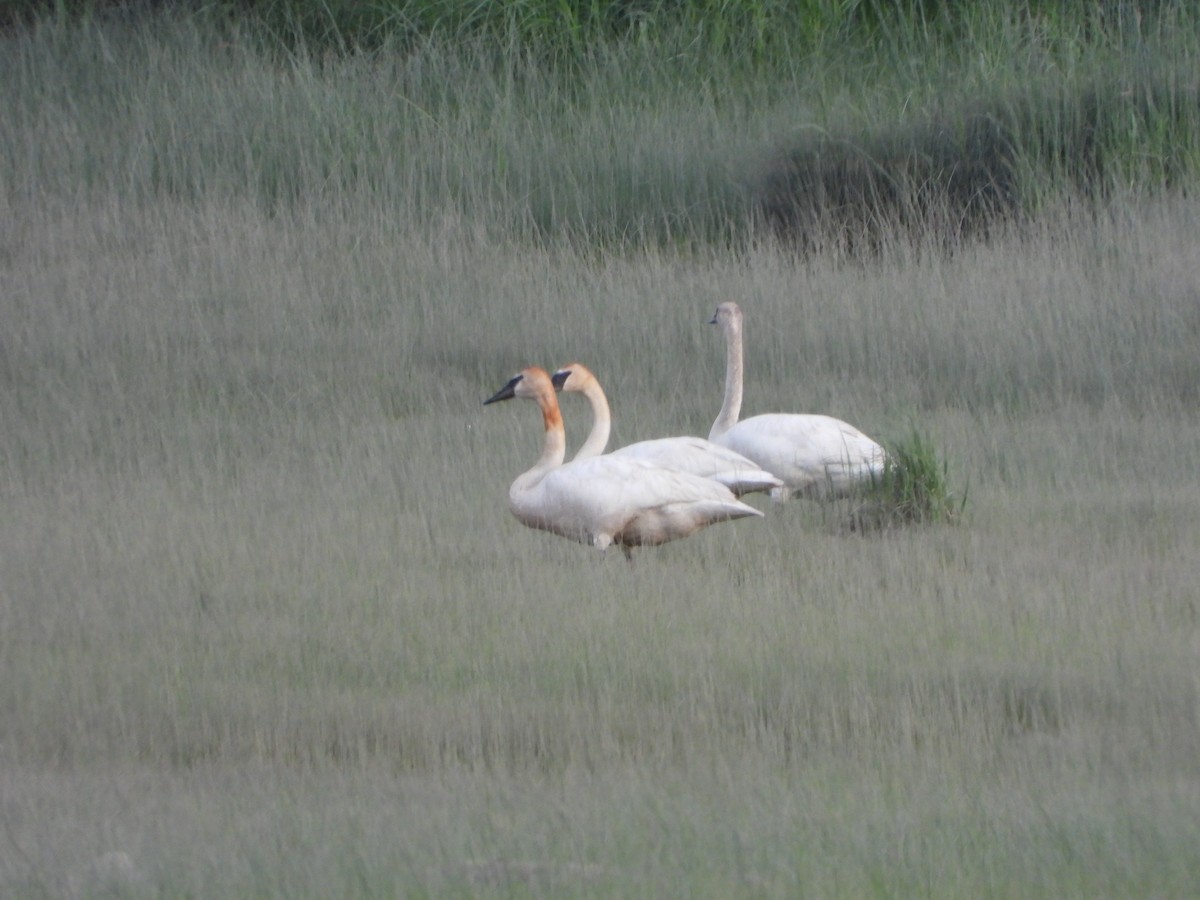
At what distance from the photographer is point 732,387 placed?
26.1 feet

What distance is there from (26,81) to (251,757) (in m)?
14.0

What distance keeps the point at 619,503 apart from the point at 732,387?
6.70 ft

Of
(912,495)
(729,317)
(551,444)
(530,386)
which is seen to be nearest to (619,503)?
(551,444)

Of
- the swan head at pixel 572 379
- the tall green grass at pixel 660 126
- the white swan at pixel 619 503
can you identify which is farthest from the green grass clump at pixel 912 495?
the tall green grass at pixel 660 126

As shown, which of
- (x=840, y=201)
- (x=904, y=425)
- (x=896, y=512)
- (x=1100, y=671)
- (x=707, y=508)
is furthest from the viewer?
(x=840, y=201)

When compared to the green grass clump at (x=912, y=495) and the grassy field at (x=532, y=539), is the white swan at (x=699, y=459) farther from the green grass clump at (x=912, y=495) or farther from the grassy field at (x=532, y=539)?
the green grass clump at (x=912, y=495)

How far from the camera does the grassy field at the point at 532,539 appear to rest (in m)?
3.60

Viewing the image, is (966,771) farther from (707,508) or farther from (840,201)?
(840,201)

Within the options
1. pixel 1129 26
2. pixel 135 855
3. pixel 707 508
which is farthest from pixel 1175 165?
pixel 135 855

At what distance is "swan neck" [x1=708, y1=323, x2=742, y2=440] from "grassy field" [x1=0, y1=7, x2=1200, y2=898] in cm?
79

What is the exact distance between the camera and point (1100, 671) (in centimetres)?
469

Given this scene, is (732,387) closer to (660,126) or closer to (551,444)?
(551,444)

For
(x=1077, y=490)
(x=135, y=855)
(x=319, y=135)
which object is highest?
(x=319, y=135)

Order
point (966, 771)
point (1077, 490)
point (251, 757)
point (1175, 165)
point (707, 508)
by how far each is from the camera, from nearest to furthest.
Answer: point (966, 771) → point (251, 757) → point (707, 508) → point (1077, 490) → point (1175, 165)
